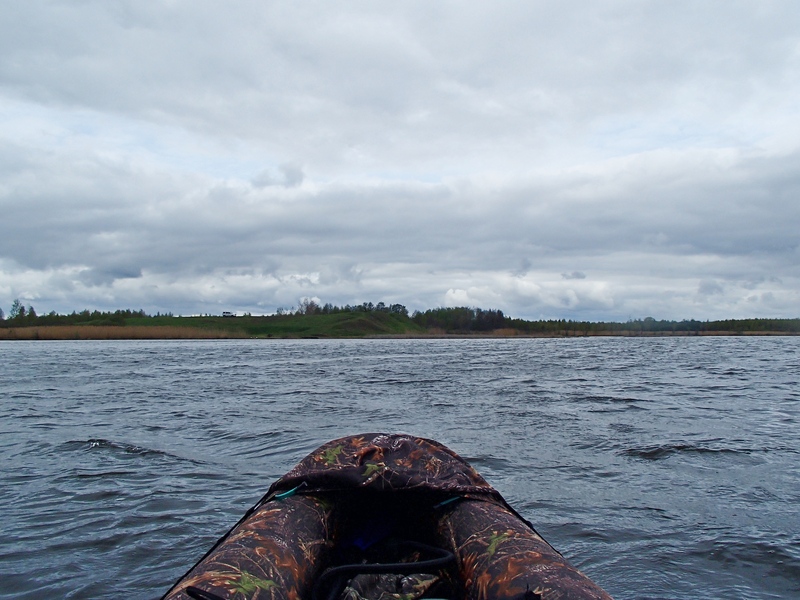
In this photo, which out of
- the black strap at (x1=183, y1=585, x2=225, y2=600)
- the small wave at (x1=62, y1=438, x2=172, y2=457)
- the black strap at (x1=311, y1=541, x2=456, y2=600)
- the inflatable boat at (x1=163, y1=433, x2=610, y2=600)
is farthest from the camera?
the small wave at (x1=62, y1=438, x2=172, y2=457)

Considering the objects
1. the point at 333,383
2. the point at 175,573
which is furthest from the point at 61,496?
the point at 333,383

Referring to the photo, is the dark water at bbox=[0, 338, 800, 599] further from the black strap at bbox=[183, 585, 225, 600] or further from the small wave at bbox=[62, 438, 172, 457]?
the black strap at bbox=[183, 585, 225, 600]

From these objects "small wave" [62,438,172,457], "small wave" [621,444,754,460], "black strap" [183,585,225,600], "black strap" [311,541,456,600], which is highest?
"black strap" [183,585,225,600]

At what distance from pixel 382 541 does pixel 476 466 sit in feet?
19.8

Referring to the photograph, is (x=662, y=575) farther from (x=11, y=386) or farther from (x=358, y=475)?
(x=11, y=386)

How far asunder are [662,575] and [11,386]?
86.2 feet

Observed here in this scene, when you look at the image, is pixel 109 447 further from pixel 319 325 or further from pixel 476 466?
pixel 319 325

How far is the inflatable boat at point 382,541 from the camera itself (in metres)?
3.45

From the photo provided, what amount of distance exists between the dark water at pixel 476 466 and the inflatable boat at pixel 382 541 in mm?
2188

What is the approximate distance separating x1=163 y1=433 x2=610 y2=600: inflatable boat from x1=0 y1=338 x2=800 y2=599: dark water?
7.18 ft

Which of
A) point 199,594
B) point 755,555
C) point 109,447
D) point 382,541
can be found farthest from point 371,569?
point 109,447

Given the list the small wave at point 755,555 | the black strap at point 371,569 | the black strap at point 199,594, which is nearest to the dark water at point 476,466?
the small wave at point 755,555

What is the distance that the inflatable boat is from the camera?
345cm

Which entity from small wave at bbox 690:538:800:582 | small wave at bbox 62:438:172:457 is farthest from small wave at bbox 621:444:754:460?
small wave at bbox 62:438:172:457
